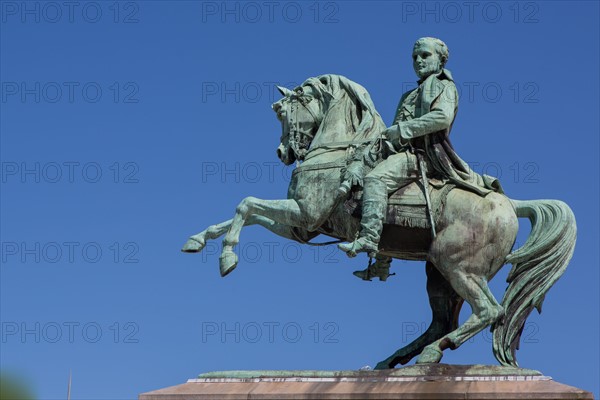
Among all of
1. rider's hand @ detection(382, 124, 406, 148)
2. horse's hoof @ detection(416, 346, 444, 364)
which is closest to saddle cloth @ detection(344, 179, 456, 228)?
rider's hand @ detection(382, 124, 406, 148)

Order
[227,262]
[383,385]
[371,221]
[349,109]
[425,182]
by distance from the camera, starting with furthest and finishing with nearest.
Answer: [349,109], [227,262], [425,182], [371,221], [383,385]

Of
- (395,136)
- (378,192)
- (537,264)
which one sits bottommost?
(537,264)

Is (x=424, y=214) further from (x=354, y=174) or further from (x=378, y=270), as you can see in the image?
(x=378, y=270)

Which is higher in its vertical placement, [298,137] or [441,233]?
[298,137]

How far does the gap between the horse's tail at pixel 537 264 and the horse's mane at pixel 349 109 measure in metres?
2.34

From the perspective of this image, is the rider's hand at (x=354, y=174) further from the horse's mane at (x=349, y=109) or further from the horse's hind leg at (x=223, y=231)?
the horse's hind leg at (x=223, y=231)

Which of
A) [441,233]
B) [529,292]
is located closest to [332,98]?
[441,233]

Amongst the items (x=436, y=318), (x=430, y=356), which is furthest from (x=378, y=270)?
(x=430, y=356)

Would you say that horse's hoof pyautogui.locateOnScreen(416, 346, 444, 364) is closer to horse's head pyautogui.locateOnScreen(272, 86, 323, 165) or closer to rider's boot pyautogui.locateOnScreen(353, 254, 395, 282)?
rider's boot pyautogui.locateOnScreen(353, 254, 395, 282)

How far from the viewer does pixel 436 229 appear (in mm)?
17750

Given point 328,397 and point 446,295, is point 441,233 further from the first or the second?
point 328,397

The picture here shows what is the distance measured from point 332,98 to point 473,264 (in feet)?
9.50

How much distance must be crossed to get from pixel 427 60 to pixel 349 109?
1.16m

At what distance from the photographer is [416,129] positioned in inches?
706
